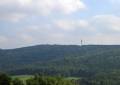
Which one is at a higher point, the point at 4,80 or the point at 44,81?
the point at 4,80

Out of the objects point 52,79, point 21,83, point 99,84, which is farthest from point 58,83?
point 99,84

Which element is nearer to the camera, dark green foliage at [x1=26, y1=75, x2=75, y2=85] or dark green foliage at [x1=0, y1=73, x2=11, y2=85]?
dark green foliage at [x1=0, y1=73, x2=11, y2=85]

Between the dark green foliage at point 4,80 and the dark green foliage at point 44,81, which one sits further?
the dark green foliage at point 44,81

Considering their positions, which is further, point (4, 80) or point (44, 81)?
point (44, 81)

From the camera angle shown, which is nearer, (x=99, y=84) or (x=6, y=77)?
(x=6, y=77)

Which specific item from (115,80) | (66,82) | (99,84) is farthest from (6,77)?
(115,80)

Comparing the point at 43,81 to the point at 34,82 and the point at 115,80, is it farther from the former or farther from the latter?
the point at 115,80

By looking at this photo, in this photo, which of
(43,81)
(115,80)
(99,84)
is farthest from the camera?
(115,80)

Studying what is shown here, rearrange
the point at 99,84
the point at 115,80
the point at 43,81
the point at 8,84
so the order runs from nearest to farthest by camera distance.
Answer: the point at 8,84 < the point at 43,81 < the point at 99,84 < the point at 115,80

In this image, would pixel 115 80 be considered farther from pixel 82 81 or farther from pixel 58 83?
pixel 58 83
